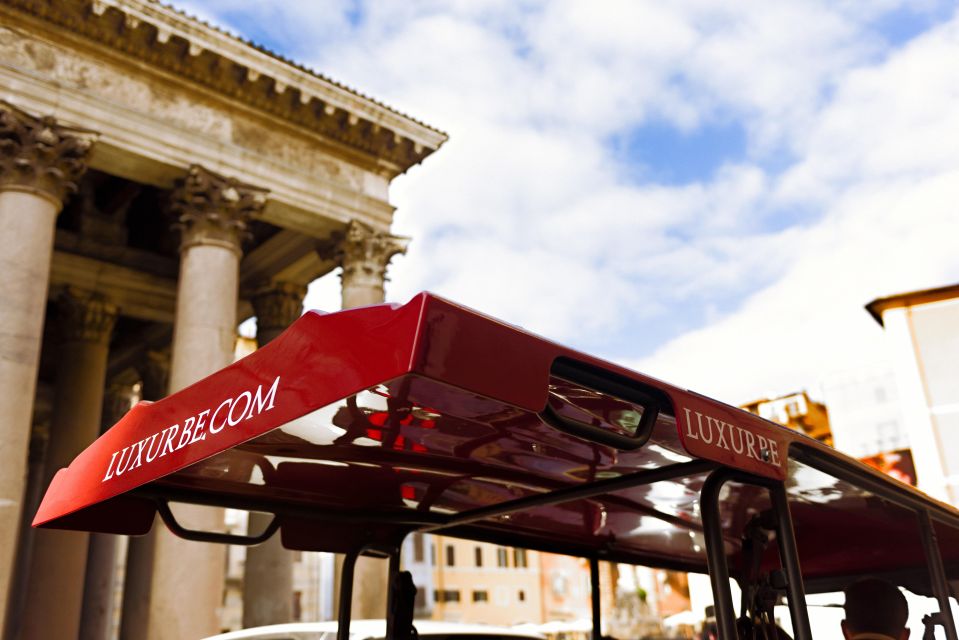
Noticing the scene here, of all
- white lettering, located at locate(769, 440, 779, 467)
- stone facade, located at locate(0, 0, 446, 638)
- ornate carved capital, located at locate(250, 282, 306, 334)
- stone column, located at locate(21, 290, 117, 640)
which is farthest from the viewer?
ornate carved capital, located at locate(250, 282, 306, 334)

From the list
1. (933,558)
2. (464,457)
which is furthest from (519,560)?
(464,457)

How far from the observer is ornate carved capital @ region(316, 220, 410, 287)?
14641 mm

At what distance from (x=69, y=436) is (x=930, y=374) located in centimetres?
2115

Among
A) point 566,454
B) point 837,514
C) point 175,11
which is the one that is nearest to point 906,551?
point 837,514

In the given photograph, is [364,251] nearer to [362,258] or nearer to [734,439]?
[362,258]

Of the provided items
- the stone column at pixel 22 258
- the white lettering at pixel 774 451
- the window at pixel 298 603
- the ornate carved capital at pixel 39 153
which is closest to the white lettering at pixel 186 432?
the white lettering at pixel 774 451

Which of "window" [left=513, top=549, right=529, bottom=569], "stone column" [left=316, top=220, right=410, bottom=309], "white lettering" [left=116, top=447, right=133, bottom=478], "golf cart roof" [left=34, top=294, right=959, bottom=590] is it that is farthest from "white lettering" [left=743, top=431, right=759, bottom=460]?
"window" [left=513, top=549, right=529, bottom=569]

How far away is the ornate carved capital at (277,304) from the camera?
54.9 feet

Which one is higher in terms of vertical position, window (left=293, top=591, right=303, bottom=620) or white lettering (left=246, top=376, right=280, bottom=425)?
window (left=293, top=591, right=303, bottom=620)

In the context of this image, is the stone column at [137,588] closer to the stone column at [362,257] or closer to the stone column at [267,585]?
the stone column at [267,585]

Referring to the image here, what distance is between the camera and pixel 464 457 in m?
3.68

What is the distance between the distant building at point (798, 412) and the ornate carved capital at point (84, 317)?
2941cm

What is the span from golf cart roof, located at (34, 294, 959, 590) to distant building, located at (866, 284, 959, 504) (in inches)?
746

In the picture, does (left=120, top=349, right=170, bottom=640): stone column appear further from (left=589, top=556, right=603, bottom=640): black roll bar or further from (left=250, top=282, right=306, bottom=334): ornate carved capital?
(left=589, top=556, right=603, bottom=640): black roll bar
